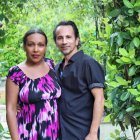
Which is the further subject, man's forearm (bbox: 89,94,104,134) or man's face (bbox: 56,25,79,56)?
man's face (bbox: 56,25,79,56)

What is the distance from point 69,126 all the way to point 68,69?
400mm

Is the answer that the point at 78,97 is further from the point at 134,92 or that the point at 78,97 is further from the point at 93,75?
the point at 134,92

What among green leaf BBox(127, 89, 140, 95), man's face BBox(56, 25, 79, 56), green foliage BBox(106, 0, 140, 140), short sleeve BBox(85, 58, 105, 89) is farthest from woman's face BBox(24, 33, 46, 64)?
green leaf BBox(127, 89, 140, 95)

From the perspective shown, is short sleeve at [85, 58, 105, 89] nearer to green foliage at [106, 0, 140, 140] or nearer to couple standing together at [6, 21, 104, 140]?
couple standing together at [6, 21, 104, 140]

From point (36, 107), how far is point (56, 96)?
158mm

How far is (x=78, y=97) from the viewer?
104 inches

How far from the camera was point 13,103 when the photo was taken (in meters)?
2.62

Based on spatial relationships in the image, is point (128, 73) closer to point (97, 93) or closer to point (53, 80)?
point (97, 93)

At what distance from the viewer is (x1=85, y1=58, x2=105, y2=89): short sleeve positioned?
2.59 metres

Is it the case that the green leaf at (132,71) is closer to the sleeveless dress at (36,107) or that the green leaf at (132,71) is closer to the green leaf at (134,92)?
the green leaf at (134,92)

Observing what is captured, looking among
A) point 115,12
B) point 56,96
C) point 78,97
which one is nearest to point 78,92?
point 78,97

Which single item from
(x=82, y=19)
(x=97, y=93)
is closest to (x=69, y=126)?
(x=97, y=93)

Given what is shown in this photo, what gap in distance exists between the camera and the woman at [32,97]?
2.62 m

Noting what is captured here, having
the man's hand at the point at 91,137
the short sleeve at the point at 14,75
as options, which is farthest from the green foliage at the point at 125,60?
the short sleeve at the point at 14,75
